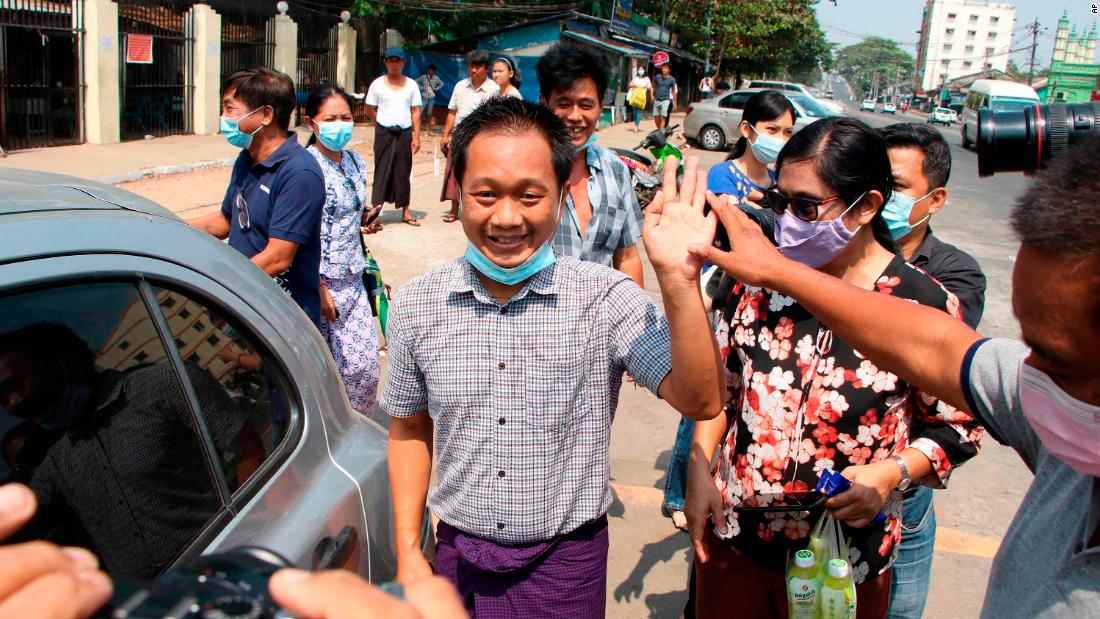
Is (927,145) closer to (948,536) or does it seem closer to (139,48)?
(948,536)

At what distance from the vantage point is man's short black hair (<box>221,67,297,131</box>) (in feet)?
11.6

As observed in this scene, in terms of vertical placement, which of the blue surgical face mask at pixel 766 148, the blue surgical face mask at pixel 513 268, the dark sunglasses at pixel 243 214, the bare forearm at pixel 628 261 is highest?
the blue surgical face mask at pixel 766 148

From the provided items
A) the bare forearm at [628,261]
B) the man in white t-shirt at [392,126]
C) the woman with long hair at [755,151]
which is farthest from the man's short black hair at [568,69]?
the man in white t-shirt at [392,126]

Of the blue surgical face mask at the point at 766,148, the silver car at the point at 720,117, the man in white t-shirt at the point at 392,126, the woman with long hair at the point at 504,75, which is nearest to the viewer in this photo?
the blue surgical face mask at the point at 766,148

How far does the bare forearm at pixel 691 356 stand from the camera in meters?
1.61

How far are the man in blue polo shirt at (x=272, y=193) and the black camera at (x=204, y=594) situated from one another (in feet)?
8.60

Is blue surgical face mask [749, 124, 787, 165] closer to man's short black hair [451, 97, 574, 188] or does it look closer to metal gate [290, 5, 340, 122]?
man's short black hair [451, 97, 574, 188]

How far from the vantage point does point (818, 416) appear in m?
2.01

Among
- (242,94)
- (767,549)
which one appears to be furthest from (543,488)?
(242,94)

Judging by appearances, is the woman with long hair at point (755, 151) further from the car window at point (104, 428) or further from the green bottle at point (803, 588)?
the car window at point (104, 428)

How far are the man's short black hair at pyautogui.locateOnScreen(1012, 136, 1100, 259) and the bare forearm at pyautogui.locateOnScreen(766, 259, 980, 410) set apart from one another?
0.36 meters

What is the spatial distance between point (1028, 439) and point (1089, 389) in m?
0.28

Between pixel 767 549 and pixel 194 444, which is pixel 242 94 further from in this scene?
pixel 767 549

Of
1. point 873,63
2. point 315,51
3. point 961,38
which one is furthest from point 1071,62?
point 315,51
